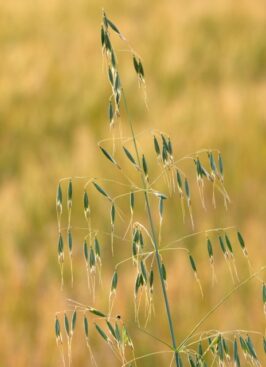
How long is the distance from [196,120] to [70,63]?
68 centimetres

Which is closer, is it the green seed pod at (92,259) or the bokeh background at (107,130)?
the green seed pod at (92,259)

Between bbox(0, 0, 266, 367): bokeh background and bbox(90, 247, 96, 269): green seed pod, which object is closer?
bbox(90, 247, 96, 269): green seed pod

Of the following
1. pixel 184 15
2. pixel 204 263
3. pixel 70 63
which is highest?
pixel 184 15

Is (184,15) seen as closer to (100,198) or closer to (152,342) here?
(100,198)

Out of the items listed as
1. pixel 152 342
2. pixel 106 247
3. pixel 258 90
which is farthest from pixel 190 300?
pixel 258 90

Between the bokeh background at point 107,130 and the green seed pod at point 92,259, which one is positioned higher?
the bokeh background at point 107,130

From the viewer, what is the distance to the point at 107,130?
9.12 ft

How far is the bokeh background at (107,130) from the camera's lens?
203 cm

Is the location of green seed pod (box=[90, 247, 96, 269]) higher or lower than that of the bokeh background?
lower

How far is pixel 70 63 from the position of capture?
3.22 meters

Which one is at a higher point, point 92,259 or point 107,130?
point 107,130

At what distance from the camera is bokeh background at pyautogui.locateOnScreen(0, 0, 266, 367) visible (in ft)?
6.66

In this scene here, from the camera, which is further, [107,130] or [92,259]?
[107,130]

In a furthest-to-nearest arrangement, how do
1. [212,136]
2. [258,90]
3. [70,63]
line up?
[70,63] → [258,90] → [212,136]
